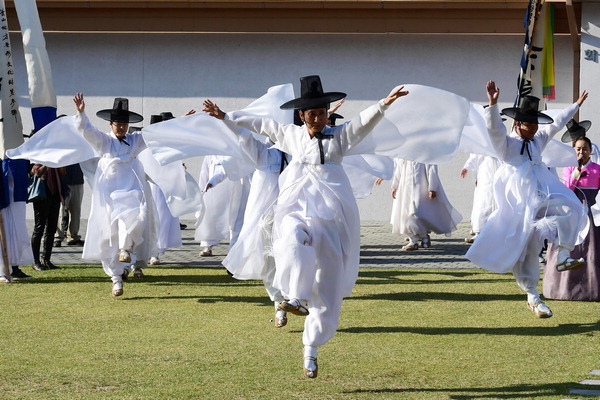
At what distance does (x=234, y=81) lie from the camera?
2303 cm

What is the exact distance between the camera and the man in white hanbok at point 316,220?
7.48 m

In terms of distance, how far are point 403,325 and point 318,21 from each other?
524 inches

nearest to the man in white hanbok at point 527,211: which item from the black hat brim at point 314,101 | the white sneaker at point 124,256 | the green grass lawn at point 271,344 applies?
the green grass lawn at point 271,344

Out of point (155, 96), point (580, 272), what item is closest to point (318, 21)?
point (155, 96)

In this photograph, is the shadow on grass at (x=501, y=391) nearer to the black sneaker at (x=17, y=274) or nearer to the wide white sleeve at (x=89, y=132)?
the wide white sleeve at (x=89, y=132)

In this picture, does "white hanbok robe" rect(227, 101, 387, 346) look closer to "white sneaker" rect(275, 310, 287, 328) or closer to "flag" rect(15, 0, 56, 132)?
"white sneaker" rect(275, 310, 287, 328)

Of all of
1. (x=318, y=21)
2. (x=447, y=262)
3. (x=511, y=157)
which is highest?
Result: (x=318, y=21)

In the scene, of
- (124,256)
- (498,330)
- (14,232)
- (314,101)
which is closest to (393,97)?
(314,101)

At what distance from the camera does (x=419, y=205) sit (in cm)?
1691

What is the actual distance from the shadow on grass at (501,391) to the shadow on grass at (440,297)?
4.15 metres

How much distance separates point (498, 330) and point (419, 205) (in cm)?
761

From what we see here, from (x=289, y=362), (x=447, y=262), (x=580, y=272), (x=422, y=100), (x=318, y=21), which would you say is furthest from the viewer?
(x=318, y=21)

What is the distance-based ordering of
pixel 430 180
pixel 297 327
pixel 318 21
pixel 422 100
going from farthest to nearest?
pixel 318 21 → pixel 430 180 → pixel 297 327 → pixel 422 100

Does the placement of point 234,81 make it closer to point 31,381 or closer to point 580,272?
point 580,272
